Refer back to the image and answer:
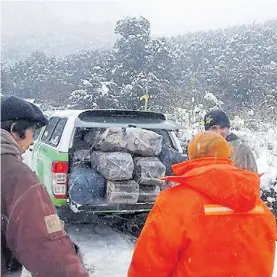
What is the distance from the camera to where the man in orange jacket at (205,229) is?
204 centimetres

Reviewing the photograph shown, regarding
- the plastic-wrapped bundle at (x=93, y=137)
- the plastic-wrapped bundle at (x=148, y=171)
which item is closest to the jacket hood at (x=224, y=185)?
the plastic-wrapped bundle at (x=148, y=171)

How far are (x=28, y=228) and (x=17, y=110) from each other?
Answer: 524 mm

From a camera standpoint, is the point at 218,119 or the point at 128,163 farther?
the point at 128,163

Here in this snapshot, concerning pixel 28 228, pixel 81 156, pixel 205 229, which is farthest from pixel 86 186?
pixel 28 228

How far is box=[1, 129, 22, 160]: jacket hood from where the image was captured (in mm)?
1663

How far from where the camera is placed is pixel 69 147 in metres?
5.09

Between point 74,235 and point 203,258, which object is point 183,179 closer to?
point 203,258

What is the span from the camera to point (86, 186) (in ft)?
16.0

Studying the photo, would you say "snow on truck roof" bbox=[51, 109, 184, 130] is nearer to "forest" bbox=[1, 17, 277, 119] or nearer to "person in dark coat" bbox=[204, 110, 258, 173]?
"person in dark coat" bbox=[204, 110, 258, 173]

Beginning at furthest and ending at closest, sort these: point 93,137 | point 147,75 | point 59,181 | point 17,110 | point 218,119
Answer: point 147,75 → point 93,137 → point 59,181 → point 218,119 → point 17,110

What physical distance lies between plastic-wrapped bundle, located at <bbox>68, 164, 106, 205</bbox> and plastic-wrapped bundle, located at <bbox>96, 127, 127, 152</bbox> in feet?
1.09

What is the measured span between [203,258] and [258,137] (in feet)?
29.3

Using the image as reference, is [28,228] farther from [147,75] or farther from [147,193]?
[147,75]

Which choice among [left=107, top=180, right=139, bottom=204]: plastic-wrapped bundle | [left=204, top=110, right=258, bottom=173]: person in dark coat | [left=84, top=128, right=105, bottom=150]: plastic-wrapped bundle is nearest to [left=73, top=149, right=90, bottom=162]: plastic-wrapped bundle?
[left=84, top=128, right=105, bottom=150]: plastic-wrapped bundle
